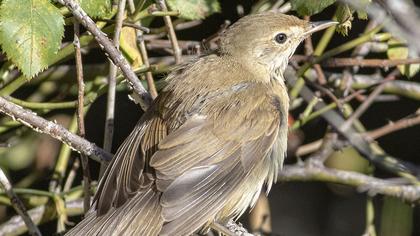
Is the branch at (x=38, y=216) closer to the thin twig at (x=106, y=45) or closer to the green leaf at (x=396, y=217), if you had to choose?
the thin twig at (x=106, y=45)

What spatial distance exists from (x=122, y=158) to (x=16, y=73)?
103cm

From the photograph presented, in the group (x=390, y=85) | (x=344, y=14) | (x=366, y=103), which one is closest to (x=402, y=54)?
(x=366, y=103)

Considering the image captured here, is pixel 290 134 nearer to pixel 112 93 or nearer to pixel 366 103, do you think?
pixel 366 103

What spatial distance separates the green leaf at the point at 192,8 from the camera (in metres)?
3.90

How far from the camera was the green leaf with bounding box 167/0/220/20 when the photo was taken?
3904 millimetres

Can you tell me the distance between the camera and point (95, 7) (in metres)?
3.38

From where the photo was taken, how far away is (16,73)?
169 inches

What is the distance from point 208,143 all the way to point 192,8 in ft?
2.52

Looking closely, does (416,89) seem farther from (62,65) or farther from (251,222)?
(62,65)

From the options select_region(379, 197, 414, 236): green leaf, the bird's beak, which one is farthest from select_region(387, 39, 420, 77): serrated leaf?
select_region(379, 197, 414, 236): green leaf

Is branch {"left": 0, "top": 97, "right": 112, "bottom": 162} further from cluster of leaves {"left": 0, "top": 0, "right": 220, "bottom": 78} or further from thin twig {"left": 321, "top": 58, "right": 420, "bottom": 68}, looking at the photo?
thin twig {"left": 321, "top": 58, "right": 420, "bottom": 68}

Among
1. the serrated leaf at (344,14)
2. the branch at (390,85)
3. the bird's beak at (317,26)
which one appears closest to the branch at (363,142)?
the branch at (390,85)

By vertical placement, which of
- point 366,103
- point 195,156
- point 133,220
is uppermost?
point 195,156

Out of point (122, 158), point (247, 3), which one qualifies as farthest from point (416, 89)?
point (122, 158)
